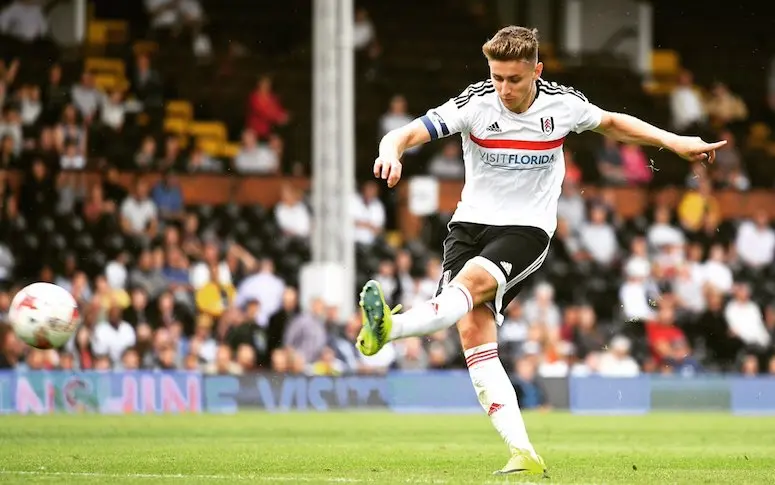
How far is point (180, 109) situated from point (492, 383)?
1546cm

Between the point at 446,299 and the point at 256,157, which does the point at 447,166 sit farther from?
the point at 446,299

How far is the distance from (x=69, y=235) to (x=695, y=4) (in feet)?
56.6

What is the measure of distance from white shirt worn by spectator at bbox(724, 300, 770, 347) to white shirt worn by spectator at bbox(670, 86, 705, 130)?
5.12 metres

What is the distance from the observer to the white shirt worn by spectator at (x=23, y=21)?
23.0 metres

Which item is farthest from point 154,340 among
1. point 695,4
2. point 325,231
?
point 695,4

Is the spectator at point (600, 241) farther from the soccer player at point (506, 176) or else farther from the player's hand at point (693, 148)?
the player's hand at point (693, 148)

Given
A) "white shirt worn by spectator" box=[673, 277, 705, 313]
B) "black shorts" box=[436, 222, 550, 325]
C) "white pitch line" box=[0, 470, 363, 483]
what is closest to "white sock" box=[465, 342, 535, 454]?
"black shorts" box=[436, 222, 550, 325]

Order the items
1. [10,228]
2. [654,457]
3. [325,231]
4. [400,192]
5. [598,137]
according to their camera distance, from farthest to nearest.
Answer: [598,137] < [400,192] < [325,231] < [10,228] < [654,457]

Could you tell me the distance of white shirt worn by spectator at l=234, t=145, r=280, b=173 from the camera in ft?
73.6

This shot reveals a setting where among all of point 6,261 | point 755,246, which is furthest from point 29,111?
point 755,246

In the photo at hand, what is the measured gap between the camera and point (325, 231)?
21.0 meters

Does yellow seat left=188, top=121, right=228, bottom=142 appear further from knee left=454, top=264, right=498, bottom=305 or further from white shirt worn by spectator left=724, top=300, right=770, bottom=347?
knee left=454, top=264, right=498, bottom=305

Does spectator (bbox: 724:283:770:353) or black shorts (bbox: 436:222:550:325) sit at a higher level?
black shorts (bbox: 436:222:550:325)

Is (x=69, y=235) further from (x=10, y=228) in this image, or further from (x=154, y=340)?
(x=154, y=340)
